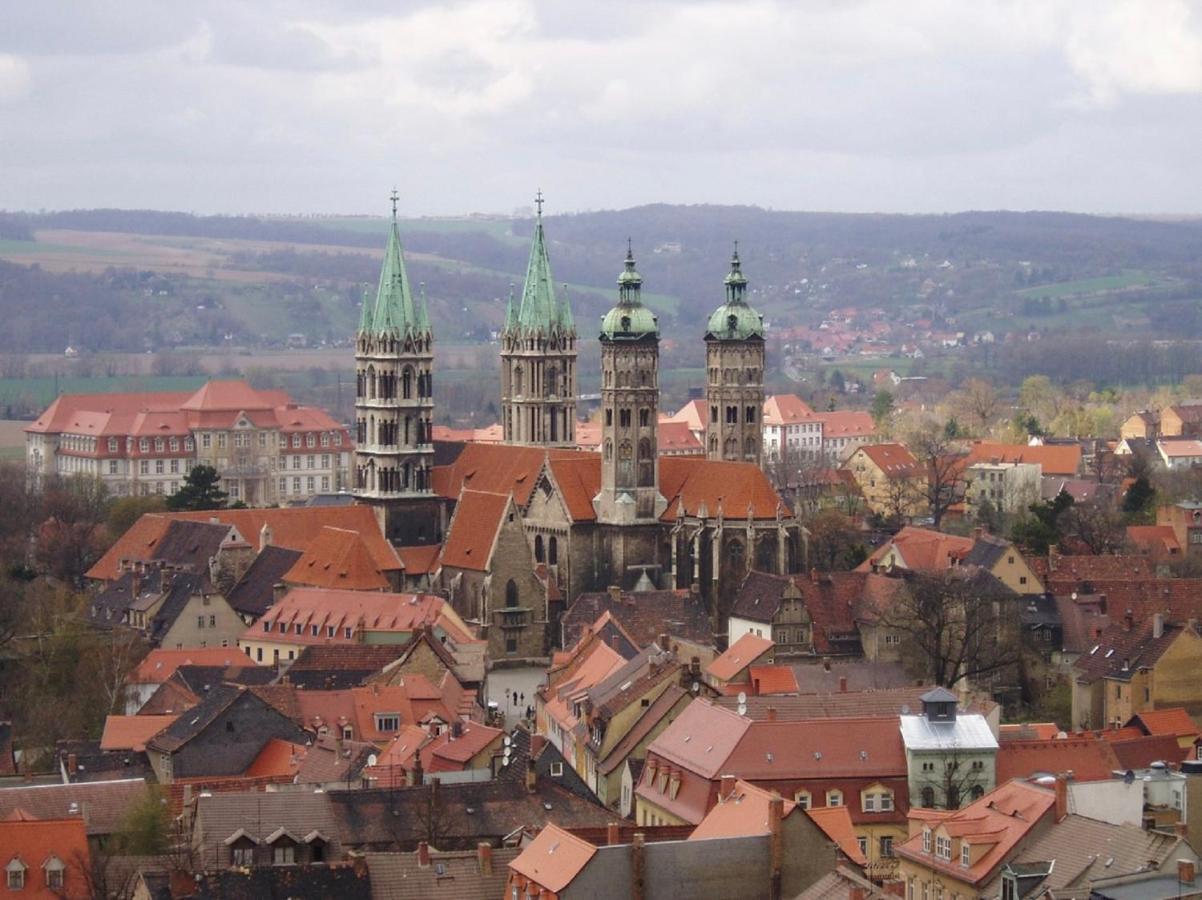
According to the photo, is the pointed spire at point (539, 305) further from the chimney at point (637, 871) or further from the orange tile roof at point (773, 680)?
the chimney at point (637, 871)

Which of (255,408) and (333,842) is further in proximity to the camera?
(255,408)

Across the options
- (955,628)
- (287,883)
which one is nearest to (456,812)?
(287,883)

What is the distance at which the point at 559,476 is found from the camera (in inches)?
4870

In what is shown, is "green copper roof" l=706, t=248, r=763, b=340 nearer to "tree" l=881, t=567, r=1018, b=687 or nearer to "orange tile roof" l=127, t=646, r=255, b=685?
"tree" l=881, t=567, r=1018, b=687

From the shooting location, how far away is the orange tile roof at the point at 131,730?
3243 inches

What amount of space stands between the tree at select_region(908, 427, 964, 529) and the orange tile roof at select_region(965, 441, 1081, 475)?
208 centimetres

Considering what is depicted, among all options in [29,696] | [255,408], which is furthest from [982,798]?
[255,408]

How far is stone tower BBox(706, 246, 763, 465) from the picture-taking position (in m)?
132

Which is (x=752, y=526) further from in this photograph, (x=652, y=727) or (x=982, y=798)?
(x=982, y=798)

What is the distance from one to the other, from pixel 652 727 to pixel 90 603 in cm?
4757

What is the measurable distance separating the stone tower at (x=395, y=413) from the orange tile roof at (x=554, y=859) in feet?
222

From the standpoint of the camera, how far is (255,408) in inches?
7756

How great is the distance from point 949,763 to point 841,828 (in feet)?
18.4

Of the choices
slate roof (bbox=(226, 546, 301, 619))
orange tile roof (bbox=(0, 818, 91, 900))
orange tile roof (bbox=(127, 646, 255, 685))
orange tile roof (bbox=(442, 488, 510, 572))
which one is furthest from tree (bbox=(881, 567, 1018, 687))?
orange tile roof (bbox=(0, 818, 91, 900))
